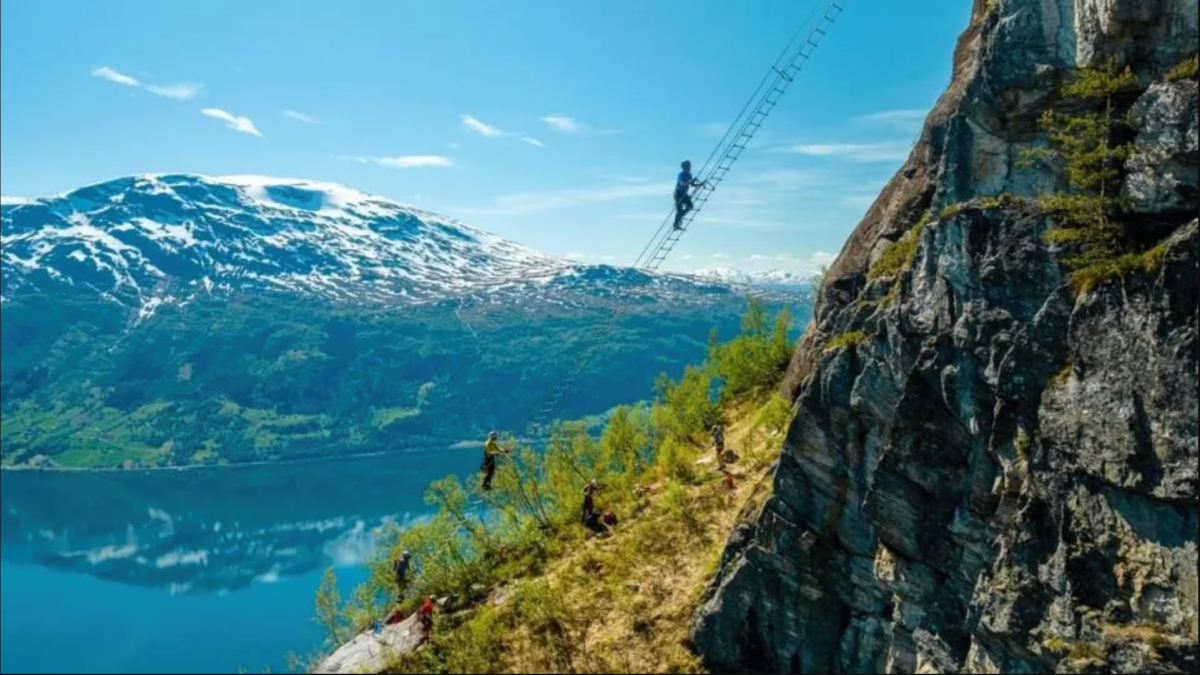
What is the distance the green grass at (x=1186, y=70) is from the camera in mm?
18156

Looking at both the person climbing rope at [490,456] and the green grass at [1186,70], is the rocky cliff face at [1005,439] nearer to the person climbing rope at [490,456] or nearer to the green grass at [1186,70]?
the green grass at [1186,70]

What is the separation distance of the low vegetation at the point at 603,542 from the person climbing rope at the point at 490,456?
4.60 ft

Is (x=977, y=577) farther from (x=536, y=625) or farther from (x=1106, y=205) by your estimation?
(x=536, y=625)

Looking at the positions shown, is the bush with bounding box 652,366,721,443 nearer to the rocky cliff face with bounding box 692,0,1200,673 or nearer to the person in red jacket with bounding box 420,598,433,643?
the person in red jacket with bounding box 420,598,433,643

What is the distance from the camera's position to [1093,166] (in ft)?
66.8

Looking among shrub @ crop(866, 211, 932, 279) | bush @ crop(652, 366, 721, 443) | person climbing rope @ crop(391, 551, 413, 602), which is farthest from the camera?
bush @ crop(652, 366, 721, 443)

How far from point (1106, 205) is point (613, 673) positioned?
826 inches

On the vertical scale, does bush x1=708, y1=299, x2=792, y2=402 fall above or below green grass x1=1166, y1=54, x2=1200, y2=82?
below

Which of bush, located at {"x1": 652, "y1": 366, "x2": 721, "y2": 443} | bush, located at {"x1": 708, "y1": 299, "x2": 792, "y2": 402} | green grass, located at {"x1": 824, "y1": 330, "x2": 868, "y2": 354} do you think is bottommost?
bush, located at {"x1": 652, "y1": 366, "x2": 721, "y2": 443}

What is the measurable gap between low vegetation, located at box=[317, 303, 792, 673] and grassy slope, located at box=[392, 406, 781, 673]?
0.06 meters

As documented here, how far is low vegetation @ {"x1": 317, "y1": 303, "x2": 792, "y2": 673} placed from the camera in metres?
29.7

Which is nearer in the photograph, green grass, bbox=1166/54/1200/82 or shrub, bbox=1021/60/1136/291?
green grass, bbox=1166/54/1200/82

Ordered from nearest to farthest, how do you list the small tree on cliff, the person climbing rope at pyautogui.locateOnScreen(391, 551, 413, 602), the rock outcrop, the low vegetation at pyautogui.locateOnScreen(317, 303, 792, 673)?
the small tree on cliff → the low vegetation at pyautogui.locateOnScreen(317, 303, 792, 673) → the rock outcrop → the person climbing rope at pyautogui.locateOnScreen(391, 551, 413, 602)

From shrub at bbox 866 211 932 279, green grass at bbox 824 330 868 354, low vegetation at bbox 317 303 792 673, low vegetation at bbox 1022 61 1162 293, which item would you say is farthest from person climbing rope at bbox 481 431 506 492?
low vegetation at bbox 1022 61 1162 293
